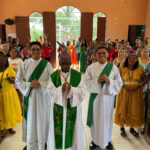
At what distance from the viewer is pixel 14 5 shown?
9.54 m

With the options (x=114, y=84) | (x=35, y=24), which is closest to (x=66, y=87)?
(x=114, y=84)

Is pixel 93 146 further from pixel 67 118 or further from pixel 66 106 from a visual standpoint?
pixel 66 106

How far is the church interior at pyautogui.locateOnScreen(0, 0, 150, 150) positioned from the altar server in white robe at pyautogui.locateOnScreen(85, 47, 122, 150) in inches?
276

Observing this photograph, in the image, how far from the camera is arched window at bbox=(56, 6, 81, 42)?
1007cm

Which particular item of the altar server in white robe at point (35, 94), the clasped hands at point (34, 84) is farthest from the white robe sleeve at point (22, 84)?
the clasped hands at point (34, 84)

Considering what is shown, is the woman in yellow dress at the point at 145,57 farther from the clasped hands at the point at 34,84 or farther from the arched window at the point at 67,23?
the arched window at the point at 67,23

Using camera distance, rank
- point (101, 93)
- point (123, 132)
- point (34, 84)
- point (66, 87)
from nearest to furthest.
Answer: point (66, 87) → point (34, 84) → point (101, 93) → point (123, 132)

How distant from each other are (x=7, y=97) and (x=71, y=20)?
8.24 meters

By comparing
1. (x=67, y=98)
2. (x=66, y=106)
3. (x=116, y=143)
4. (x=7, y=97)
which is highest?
(x=67, y=98)

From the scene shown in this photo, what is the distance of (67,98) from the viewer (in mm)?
2217

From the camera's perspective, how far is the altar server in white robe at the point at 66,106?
2145 mm

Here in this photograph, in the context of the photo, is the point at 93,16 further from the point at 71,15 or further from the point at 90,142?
the point at 90,142

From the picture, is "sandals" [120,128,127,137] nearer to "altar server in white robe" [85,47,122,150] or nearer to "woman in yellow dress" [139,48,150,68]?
"altar server in white robe" [85,47,122,150]

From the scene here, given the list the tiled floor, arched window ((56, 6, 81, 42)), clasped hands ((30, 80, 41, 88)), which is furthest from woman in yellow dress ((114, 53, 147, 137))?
arched window ((56, 6, 81, 42))
